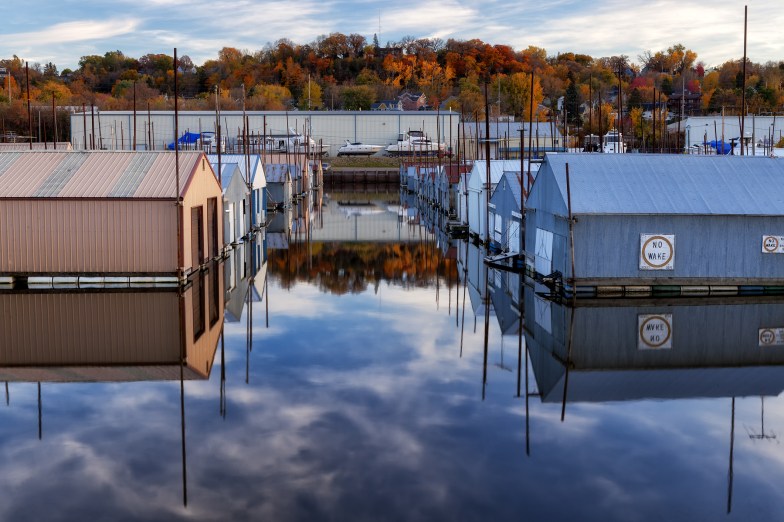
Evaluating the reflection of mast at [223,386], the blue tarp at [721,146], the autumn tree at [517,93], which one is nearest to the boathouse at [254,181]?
the blue tarp at [721,146]

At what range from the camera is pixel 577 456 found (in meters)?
10.3

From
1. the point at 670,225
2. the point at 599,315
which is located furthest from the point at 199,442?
the point at 670,225

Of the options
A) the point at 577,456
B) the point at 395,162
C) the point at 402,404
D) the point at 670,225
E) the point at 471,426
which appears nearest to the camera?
the point at 577,456

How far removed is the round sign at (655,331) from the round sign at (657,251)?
3.25 meters

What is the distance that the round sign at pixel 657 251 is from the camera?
21.8 meters

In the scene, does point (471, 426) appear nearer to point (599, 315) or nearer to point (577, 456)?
point (577, 456)

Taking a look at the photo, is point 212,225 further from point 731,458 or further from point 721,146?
point 721,146

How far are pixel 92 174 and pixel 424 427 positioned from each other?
15.9 metres

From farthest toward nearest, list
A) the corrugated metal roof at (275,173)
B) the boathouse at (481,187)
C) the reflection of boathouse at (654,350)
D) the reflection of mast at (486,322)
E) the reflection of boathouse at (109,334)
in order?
the corrugated metal roof at (275,173) < the boathouse at (481,187) < the reflection of boathouse at (109,334) < the reflection of mast at (486,322) < the reflection of boathouse at (654,350)

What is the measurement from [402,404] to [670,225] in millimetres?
12013

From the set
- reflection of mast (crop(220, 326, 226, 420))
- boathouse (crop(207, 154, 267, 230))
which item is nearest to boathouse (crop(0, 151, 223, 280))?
reflection of mast (crop(220, 326, 226, 420))

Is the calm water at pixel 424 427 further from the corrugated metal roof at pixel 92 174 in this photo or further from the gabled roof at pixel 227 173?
the gabled roof at pixel 227 173

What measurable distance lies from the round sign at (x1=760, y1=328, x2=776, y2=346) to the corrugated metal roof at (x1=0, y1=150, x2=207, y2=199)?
14242 mm

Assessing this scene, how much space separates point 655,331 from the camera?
17.4 m
